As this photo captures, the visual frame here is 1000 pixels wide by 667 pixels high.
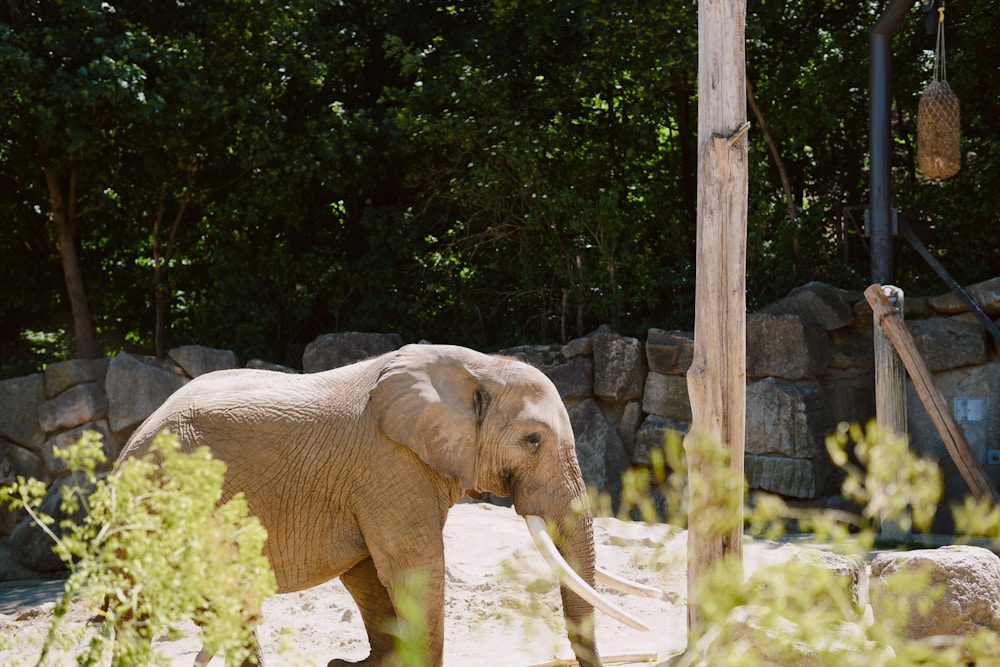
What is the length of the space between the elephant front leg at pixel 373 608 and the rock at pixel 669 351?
5234 millimetres

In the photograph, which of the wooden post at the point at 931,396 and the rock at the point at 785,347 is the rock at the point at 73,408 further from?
the wooden post at the point at 931,396

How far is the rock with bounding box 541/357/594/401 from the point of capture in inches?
425

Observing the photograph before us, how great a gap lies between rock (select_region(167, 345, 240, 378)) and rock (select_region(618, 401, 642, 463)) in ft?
11.7

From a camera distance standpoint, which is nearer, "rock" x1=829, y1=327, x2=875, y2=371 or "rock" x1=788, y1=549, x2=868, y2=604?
"rock" x1=788, y1=549, x2=868, y2=604

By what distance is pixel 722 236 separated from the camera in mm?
5770

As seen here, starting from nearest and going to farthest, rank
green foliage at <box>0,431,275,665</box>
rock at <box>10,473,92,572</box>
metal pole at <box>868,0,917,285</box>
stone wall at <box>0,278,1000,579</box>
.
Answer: green foliage at <box>0,431,275,665</box>, rock at <box>10,473,92,572</box>, metal pole at <box>868,0,917,285</box>, stone wall at <box>0,278,1000,579</box>

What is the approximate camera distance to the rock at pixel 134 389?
420 inches

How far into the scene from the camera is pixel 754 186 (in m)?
11.7

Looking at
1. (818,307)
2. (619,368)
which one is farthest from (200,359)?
(818,307)

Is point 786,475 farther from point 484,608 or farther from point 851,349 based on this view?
point 484,608

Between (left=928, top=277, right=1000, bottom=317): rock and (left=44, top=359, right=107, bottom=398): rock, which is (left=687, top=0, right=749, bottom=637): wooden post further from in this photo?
(left=44, top=359, right=107, bottom=398): rock

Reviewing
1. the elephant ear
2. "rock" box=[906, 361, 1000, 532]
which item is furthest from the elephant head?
"rock" box=[906, 361, 1000, 532]

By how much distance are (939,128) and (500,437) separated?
548cm

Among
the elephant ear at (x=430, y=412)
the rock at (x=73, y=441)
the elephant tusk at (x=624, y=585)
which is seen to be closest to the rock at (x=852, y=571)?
the elephant tusk at (x=624, y=585)
